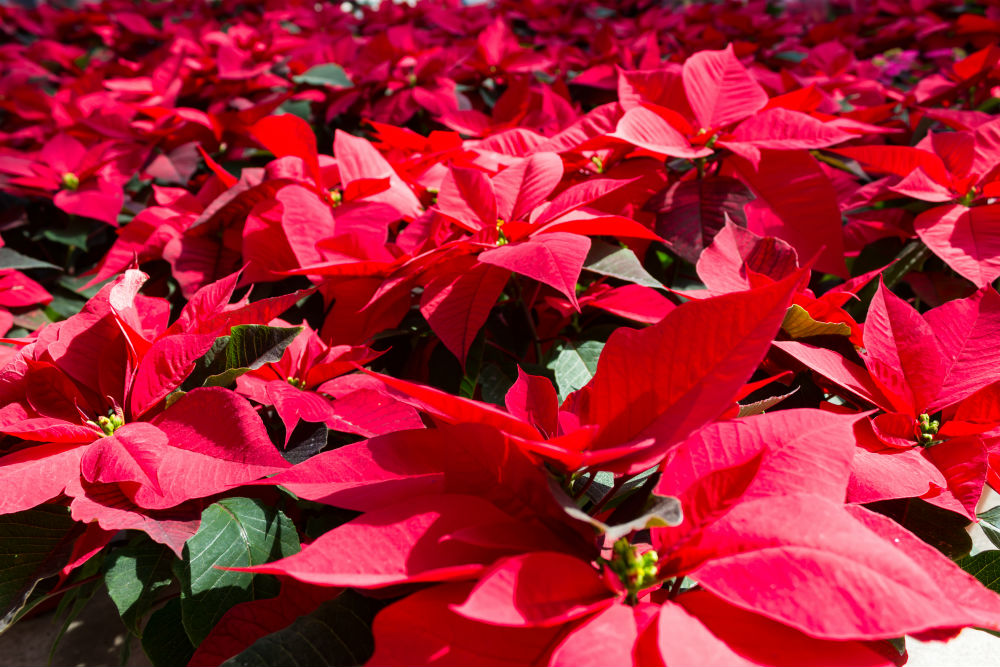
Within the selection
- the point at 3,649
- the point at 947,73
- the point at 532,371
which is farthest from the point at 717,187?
the point at 3,649

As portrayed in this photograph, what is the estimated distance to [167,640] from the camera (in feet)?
1.74

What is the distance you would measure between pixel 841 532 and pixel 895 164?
0.55 meters

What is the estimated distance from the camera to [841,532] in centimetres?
33

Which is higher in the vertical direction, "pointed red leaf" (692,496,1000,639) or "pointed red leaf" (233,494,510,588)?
"pointed red leaf" (692,496,1000,639)

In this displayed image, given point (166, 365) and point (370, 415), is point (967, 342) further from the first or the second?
point (166, 365)

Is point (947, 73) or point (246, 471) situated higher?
point (947, 73)

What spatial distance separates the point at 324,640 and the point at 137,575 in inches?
7.8

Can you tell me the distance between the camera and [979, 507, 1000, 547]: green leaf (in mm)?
503

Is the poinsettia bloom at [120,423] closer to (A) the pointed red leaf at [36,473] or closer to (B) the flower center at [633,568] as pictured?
(A) the pointed red leaf at [36,473]

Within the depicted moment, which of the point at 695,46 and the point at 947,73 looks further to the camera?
the point at 695,46

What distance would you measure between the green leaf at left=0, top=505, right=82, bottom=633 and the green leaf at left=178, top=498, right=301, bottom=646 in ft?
0.35

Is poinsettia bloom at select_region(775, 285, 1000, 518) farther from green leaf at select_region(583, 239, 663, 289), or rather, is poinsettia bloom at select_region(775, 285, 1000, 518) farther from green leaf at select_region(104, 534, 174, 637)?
green leaf at select_region(104, 534, 174, 637)

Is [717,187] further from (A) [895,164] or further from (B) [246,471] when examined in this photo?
(B) [246,471]

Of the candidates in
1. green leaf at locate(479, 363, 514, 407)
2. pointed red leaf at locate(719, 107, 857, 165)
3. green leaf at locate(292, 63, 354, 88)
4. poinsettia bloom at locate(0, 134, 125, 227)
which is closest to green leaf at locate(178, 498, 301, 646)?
green leaf at locate(479, 363, 514, 407)
